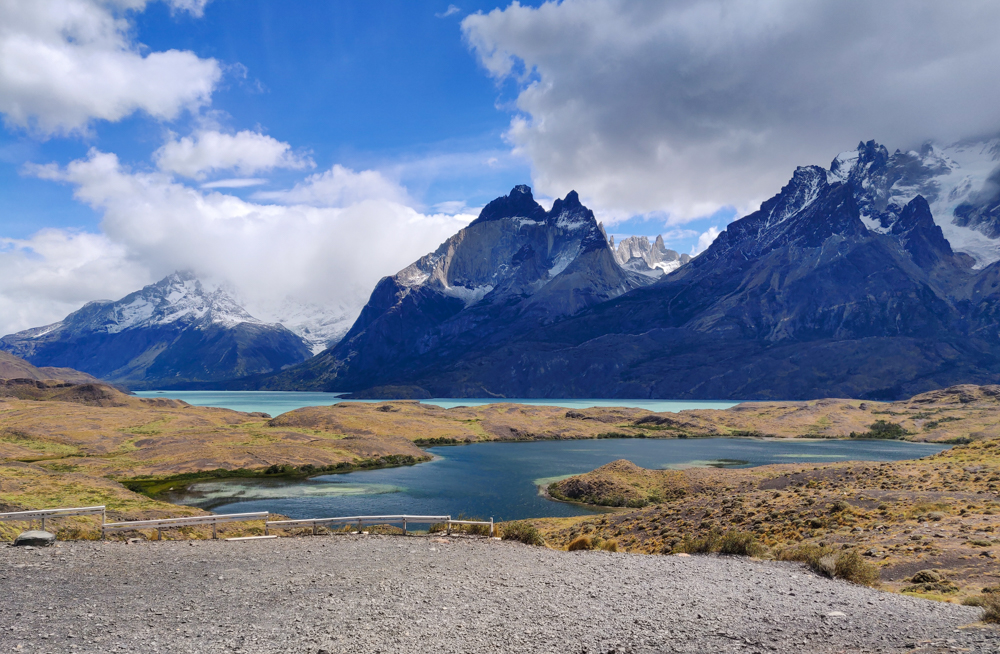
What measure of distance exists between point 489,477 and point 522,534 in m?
62.0

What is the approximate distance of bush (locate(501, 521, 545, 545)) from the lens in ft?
84.4

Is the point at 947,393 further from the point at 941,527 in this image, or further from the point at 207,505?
the point at 207,505

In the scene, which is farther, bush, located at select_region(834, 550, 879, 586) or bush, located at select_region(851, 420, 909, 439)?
bush, located at select_region(851, 420, 909, 439)

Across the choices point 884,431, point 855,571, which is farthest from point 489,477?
point 884,431

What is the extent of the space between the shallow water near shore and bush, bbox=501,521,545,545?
3205 cm

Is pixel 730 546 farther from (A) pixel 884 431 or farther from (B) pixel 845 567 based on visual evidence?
(A) pixel 884 431

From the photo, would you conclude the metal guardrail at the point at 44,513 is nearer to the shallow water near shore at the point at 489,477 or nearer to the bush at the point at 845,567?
Answer: the bush at the point at 845,567

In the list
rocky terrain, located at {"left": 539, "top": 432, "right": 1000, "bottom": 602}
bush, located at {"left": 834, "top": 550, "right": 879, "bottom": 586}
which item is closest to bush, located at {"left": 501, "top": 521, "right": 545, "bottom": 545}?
rocky terrain, located at {"left": 539, "top": 432, "right": 1000, "bottom": 602}

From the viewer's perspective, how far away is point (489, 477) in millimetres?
86625

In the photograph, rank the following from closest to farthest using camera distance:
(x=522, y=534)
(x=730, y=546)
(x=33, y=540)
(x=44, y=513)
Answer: (x=33, y=540) → (x=44, y=513) → (x=730, y=546) → (x=522, y=534)

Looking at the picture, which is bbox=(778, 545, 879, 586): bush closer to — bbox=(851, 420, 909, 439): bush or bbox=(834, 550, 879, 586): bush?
bbox=(834, 550, 879, 586): bush

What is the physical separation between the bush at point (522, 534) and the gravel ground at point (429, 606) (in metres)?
3.74

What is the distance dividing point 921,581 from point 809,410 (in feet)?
608

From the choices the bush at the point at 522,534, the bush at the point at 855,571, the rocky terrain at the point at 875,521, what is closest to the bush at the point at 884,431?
the rocky terrain at the point at 875,521
